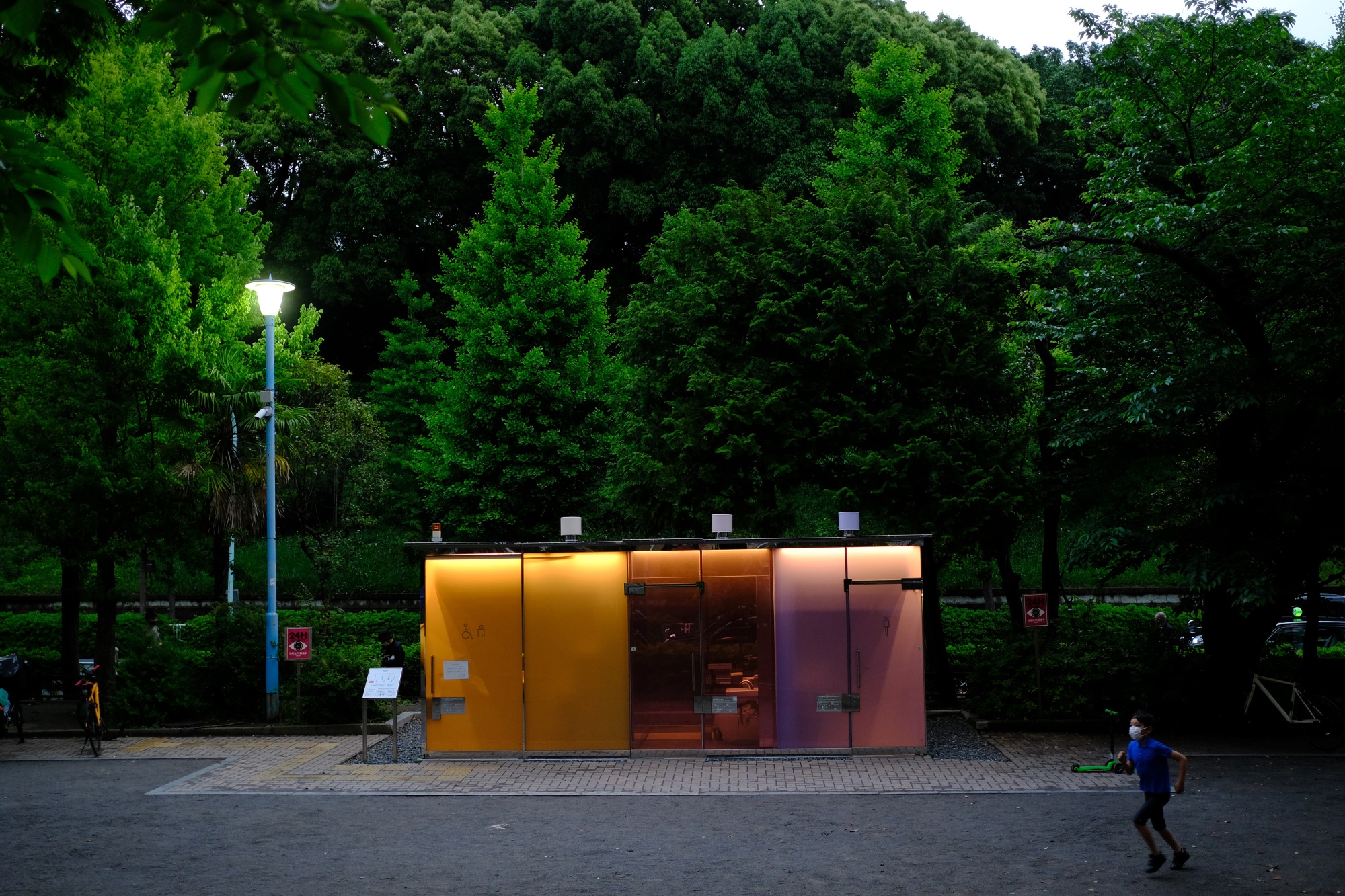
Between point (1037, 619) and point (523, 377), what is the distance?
624 inches

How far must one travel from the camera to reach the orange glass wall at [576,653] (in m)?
17.6

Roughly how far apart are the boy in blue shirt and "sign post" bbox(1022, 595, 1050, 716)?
814cm

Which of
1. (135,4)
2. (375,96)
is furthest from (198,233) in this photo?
(375,96)

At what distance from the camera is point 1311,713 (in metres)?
17.0

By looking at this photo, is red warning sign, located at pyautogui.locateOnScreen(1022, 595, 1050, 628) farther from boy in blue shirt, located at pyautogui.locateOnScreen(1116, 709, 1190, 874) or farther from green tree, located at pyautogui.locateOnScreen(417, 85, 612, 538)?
green tree, located at pyautogui.locateOnScreen(417, 85, 612, 538)

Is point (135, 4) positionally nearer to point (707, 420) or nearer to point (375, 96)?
point (375, 96)

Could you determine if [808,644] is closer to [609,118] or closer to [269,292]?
[269,292]

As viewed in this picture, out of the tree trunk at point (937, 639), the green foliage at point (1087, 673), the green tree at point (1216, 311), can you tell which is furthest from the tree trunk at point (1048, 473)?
the tree trunk at point (937, 639)

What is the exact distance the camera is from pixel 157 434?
20562 millimetres

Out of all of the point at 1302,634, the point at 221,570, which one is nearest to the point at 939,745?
the point at 1302,634

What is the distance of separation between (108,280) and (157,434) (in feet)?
8.92

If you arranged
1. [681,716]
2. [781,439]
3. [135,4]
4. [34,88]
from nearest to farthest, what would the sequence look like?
[34,88] < [135,4] < [681,716] < [781,439]

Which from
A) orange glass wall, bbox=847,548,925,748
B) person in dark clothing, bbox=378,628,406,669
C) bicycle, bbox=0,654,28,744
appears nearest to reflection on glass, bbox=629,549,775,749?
orange glass wall, bbox=847,548,925,748

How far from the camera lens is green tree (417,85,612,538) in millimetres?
30812
